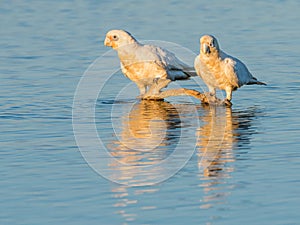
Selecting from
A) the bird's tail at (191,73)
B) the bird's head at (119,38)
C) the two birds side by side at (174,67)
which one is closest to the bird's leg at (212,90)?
the two birds side by side at (174,67)

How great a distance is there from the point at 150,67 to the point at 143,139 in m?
3.60

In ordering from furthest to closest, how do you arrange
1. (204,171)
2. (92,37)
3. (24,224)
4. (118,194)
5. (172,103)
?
1. (92,37)
2. (172,103)
3. (204,171)
4. (118,194)
5. (24,224)

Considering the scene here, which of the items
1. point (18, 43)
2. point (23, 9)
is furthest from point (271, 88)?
point (23, 9)

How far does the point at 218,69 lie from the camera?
50.5 feet

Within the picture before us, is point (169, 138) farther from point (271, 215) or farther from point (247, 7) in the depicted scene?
point (247, 7)

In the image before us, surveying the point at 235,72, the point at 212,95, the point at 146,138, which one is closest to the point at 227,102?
the point at 212,95

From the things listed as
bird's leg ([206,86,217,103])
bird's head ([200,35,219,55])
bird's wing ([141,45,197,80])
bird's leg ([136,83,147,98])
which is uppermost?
bird's head ([200,35,219,55])

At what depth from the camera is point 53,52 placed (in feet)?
67.2

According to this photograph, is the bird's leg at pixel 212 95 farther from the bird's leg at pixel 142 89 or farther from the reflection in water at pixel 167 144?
the bird's leg at pixel 142 89

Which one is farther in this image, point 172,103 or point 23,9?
point 23,9

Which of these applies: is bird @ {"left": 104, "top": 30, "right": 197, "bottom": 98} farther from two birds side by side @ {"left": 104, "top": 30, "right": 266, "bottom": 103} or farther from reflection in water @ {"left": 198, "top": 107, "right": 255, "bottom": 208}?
reflection in water @ {"left": 198, "top": 107, "right": 255, "bottom": 208}

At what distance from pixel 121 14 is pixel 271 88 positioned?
10065mm

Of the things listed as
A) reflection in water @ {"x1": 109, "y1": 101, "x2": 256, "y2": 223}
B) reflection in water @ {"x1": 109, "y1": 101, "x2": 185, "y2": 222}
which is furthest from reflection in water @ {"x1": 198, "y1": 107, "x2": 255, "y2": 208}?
reflection in water @ {"x1": 109, "y1": 101, "x2": 185, "y2": 222}

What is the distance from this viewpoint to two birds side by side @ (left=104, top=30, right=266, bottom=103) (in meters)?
15.4
